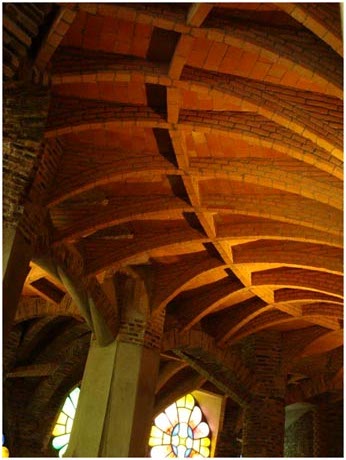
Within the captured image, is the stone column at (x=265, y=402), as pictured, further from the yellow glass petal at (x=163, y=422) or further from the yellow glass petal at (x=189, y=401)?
the yellow glass petal at (x=189, y=401)

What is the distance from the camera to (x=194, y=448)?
698 inches

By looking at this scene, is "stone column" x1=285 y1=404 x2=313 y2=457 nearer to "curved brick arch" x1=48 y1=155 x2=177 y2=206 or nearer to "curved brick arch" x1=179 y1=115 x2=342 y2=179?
"curved brick arch" x1=48 y1=155 x2=177 y2=206

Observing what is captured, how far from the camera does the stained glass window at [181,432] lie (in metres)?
17.4

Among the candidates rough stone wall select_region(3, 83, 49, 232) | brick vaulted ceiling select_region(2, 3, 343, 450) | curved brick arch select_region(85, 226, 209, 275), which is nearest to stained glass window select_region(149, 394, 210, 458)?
brick vaulted ceiling select_region(2, 3, 343, 450)

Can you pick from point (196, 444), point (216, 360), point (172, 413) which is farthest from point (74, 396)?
point (216, 360)

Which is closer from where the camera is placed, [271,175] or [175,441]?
[271,175]

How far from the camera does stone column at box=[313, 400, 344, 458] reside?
58.3 ft

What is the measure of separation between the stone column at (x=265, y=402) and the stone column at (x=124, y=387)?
3.70m

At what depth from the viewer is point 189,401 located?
18.5m

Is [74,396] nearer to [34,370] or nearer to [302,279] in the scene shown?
[34,370]

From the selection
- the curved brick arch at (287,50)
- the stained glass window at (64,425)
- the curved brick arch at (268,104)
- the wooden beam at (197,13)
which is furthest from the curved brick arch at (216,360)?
the wooden beam at (197,13)

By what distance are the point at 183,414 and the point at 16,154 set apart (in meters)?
12.6

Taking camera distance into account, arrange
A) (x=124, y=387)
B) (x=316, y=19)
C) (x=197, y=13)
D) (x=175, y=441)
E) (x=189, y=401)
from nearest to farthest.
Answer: (x=316, y=19), (x=197, y=13), (x=124, y=387), (x=175, y=441), (x=189, y=401)

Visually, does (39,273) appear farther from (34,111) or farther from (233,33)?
(233,33)
